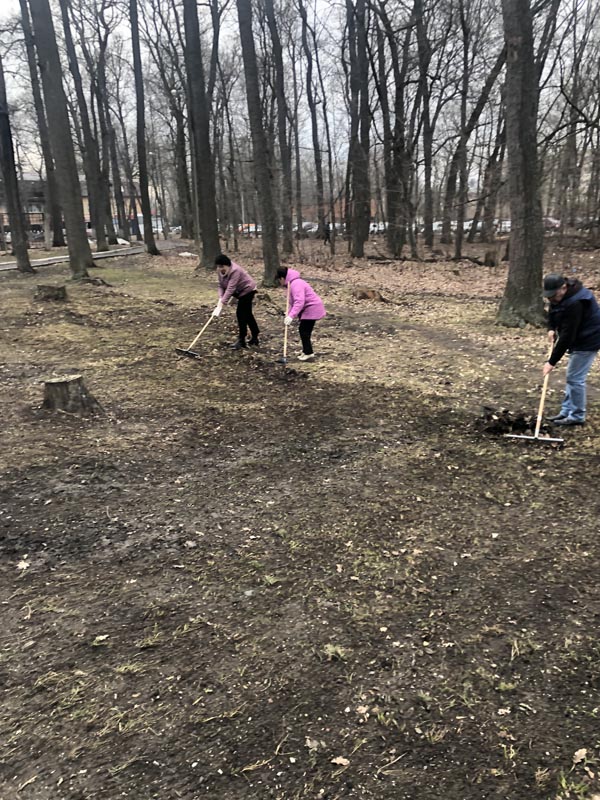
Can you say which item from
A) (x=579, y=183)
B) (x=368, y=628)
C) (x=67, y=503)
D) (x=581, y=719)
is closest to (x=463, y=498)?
(x=368, y=628)

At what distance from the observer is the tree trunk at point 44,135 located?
2030 centimetres

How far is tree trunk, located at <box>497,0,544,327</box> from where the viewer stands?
355 inches

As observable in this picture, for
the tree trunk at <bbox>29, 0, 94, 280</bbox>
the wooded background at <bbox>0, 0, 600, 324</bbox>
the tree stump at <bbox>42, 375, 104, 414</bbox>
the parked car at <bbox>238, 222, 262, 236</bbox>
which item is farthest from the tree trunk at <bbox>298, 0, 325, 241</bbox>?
the tree stump at <bbox>42, 375, 104, 414</bbox>

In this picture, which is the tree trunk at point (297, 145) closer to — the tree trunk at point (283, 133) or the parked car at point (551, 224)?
the tree trunk at point (283, 133)

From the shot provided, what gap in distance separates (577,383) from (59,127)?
14577mm

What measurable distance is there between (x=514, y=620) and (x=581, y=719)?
64cm

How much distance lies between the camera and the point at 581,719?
239 cm

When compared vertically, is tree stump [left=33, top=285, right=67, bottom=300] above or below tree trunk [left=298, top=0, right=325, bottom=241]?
below

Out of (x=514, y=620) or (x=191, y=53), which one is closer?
(x=514, y=620)

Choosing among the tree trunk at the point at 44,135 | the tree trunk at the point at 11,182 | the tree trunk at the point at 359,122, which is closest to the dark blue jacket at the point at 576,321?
the tree trunk at the point at 11,182

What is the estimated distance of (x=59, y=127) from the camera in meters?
14.4

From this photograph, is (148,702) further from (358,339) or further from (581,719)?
(358,339)

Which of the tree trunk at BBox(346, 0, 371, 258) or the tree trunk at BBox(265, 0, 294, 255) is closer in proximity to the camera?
the tree trunk at BBox(346, 0, 371, 258)

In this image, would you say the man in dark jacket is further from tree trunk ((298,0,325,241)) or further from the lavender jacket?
tree trunk ((298,0,325,241))
